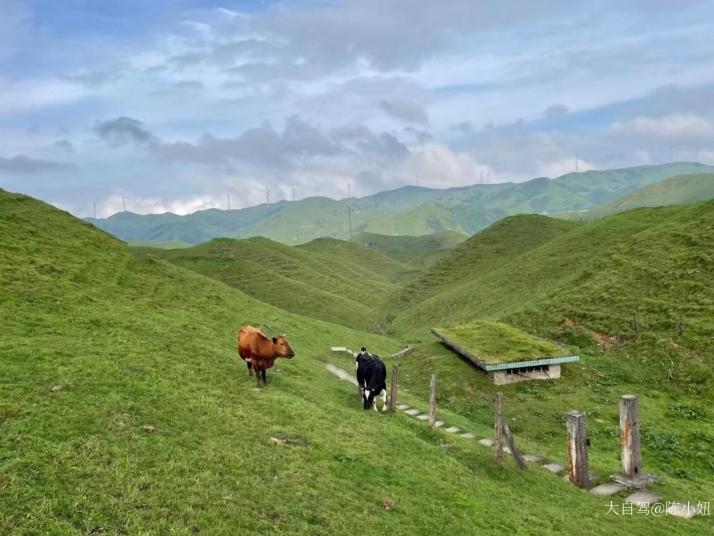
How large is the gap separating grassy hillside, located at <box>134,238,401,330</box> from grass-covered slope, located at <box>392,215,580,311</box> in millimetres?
11682

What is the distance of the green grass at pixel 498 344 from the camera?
35.9 meters

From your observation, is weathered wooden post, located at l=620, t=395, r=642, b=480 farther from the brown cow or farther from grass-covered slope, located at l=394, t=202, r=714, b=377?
grass-covered slope, located at l=394, t=202, r=714, b=377

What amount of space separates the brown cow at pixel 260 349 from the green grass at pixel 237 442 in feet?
3.45

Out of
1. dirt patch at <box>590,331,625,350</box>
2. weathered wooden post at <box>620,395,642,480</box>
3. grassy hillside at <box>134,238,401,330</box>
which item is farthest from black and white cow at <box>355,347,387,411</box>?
grassy hillside at <box>134,238,401,330</box>

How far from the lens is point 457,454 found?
67.0 feet

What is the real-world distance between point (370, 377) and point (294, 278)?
115258 millimetres

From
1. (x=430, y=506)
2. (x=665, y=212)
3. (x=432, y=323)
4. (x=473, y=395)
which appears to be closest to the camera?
(x=430, y=506)

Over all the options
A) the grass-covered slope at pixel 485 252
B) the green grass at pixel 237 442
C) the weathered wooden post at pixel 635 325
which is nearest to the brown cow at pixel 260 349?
the green grass at pixel 237 442

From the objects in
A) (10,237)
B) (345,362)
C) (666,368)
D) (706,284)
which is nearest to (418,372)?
(345,362)

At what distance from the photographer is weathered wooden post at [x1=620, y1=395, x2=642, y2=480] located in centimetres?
2000

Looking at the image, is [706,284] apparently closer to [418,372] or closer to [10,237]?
[418,372]

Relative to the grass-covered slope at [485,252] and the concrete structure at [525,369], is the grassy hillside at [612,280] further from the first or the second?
the grass-covered slope at [485,252]

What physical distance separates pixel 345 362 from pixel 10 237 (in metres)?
30.0

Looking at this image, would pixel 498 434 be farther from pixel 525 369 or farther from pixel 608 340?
pixel 608 340
